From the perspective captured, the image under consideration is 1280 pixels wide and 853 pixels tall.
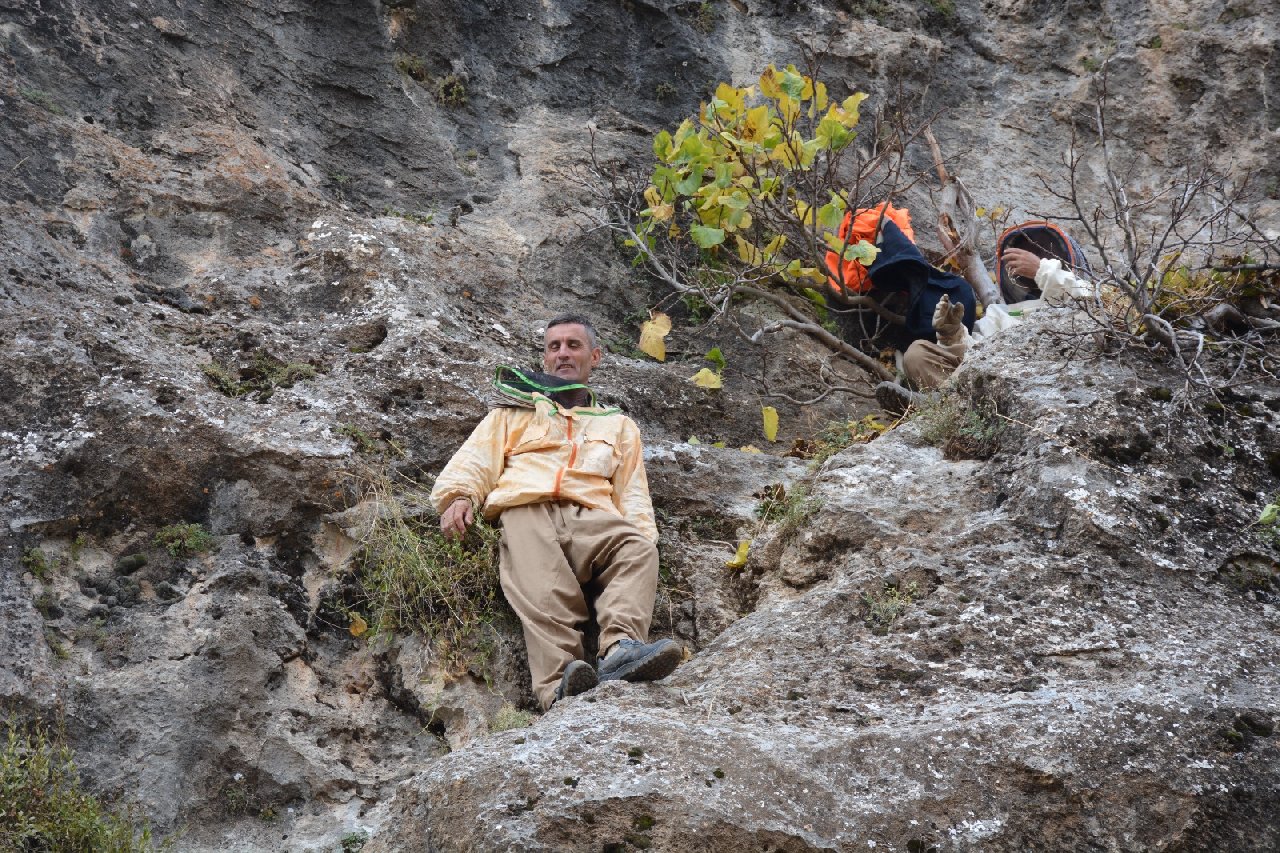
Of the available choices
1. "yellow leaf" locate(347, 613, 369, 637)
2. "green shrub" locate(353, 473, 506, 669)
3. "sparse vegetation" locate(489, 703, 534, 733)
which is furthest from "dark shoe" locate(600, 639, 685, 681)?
"yellow leaf" locate(347, 613, 369, 637)

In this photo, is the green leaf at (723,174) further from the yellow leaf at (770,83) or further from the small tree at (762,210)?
the yellow leaf at (770,83)

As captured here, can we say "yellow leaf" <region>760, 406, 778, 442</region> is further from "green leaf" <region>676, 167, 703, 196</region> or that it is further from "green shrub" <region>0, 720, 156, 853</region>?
"green shrub" <region>0, 720, 156, 853</region>

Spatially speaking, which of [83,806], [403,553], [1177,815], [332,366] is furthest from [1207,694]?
[332,366]

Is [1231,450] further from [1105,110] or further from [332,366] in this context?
[1105,110]

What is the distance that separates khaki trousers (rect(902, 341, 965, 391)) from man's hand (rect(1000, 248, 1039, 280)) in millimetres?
780

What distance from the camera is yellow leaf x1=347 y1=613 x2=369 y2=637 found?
210 inches

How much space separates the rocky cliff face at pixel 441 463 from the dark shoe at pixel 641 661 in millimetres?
122

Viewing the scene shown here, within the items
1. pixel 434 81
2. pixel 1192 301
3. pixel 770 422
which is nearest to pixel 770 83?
pixel 770 422

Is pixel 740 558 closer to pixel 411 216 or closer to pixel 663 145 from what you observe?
pixel 663 145

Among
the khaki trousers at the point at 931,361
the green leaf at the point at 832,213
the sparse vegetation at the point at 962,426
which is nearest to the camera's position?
the sparse vegetation at the point at 962,426

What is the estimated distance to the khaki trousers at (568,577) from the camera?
4.96 meters

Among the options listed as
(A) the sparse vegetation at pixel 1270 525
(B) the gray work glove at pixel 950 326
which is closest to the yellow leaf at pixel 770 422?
(B) the gray work glove at pixel 950 326

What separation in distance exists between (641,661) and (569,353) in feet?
6.23

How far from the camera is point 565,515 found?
539 cm
